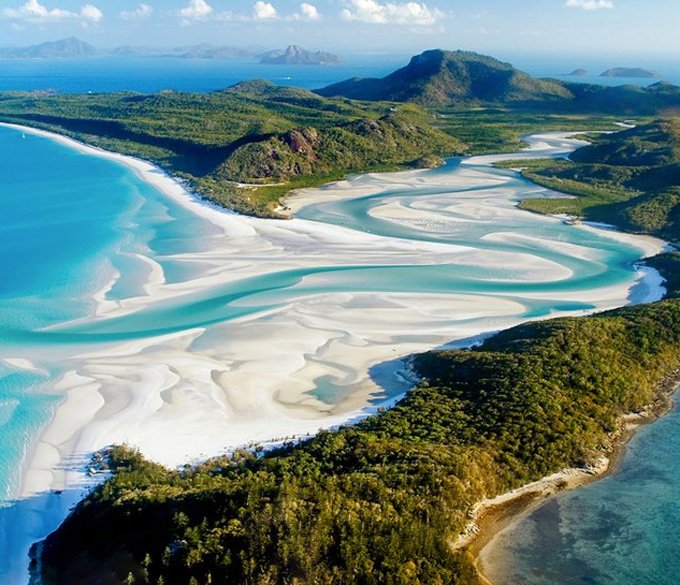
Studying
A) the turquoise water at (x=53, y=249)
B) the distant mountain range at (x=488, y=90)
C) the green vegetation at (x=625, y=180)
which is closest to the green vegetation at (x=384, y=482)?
the turquoise water at (x=53, y=249)

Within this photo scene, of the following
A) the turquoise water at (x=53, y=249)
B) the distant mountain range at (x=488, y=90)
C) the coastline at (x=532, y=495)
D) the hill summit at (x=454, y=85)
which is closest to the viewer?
the coastline at (x=532, y=495)

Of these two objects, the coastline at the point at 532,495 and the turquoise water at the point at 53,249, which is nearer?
the coastline at the point at 532,495

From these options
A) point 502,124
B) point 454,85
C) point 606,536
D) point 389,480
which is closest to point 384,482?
point 389,480

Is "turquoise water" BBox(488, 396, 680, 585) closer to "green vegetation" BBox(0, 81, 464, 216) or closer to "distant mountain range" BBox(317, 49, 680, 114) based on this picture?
"green vegetation" BBox(0, 81, 464, 216)

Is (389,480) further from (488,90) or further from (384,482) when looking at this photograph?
(488,90)

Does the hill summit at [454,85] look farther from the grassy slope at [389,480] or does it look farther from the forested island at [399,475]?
the grassy slope at [389,480]

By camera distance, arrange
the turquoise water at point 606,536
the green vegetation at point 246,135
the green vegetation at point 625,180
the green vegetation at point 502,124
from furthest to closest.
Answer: the green vegetation at point 502,124, the green vegetation at point 246,135, the green vegetation at point 625,180, the turquoise water at point 606,536

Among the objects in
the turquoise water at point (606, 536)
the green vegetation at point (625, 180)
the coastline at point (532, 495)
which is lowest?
the turquoise water at point (606, 536)
